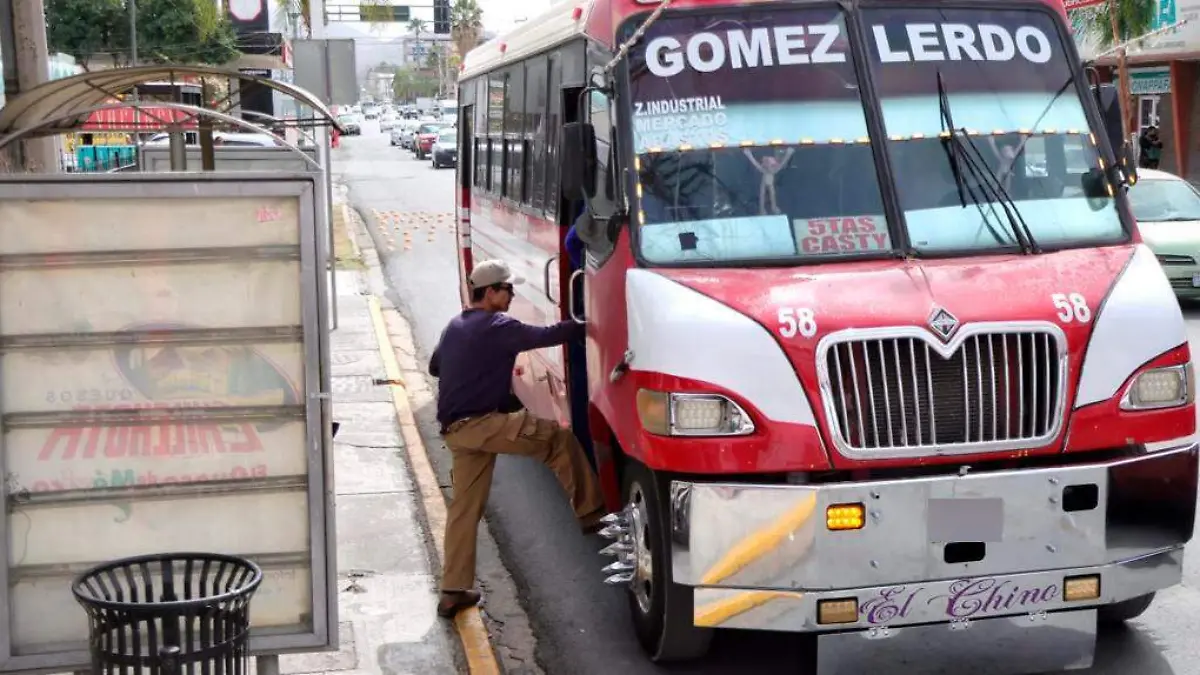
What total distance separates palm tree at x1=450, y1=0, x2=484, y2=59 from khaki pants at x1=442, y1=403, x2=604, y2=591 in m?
111

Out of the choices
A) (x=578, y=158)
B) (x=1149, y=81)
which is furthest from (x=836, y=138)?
(x=1149, y=81)

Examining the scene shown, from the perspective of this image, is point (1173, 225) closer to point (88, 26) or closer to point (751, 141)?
point (751, 141)

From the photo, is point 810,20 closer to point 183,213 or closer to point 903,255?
point 903,255

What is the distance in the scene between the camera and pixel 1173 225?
51.4 feet

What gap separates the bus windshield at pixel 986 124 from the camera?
20.1ft

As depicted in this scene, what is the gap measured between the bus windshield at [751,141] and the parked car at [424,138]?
171 ft

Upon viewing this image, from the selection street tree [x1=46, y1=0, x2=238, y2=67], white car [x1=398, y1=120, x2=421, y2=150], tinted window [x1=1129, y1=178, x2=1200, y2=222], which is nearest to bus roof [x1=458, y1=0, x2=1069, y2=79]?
tinted window [x1=1129, y1=178, x2=1200, y2=222]

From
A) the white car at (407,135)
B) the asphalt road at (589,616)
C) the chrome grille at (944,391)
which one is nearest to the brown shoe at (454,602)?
the asphalt road at (589,616)

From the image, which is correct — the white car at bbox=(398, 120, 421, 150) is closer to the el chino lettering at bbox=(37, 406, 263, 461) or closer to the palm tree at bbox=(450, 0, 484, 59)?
the palm tree at bbox=(450, 0, 484, 59)

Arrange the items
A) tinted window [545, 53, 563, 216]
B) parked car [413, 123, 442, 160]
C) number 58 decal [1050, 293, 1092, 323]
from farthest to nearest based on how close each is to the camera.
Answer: parked car [413, 123, 442, 160] → tinted window [545, 53, 563, 216] → number 58 decal [1050, 293, 1092, 323]

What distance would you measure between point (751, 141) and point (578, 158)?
2.48 ft

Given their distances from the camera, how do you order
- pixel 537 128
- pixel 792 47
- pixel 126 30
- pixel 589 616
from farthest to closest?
pixel 126 30 < pixel 537 128 < pixel 589 616 < pixel 792 47

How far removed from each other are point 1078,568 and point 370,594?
337 cm

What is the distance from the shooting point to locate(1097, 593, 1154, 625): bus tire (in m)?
6.28
